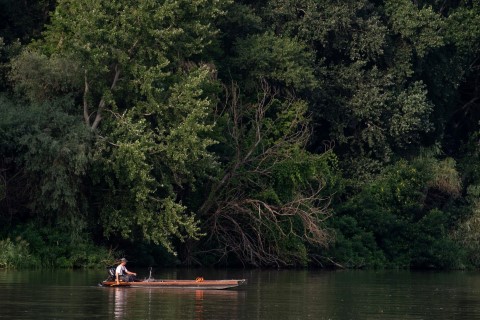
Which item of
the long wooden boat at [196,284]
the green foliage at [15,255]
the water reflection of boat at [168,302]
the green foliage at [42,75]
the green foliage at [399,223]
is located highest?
the green foliage at [42,75]

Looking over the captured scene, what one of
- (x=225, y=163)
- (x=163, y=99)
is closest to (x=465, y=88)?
(x=225, y=163)

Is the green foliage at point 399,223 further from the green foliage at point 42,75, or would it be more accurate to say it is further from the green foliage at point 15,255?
the green foliage at point 15,255

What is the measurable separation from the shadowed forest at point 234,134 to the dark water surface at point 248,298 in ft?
9.41

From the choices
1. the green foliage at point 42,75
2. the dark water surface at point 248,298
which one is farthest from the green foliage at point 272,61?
the dark water surface at point 248,298

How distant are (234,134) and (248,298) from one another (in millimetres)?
15268

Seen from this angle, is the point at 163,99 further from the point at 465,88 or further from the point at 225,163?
the point at 465,88

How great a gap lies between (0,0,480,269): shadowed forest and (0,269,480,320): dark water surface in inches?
113

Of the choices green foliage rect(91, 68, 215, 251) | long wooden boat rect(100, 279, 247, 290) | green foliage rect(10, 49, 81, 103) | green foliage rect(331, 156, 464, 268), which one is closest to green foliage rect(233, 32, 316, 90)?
green foliage rect(331, 156, 464, 268)

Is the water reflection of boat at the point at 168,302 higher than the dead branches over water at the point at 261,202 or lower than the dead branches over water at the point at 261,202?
lower

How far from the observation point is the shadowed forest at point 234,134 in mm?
43594

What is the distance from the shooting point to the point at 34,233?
4397cm

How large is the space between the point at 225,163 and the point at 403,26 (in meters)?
12.6

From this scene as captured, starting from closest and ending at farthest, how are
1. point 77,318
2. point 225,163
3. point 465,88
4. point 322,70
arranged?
point 77,318
point 225,163
point 322,70
point 465,88

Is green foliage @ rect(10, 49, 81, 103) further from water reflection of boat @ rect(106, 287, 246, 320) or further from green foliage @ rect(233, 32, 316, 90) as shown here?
water reflection of boat @ rect(106, 287, 246, 320)
